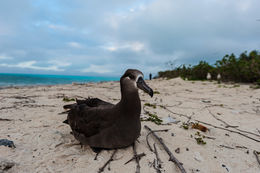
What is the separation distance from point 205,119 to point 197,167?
8.03ft

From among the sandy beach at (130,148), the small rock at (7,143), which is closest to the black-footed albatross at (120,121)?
the sandy beach at (130,148)

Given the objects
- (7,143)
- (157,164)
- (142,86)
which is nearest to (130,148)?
(157,164)

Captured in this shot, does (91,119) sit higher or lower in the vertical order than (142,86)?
lower

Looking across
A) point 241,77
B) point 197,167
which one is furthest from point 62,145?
point 241,77

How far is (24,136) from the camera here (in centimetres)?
289

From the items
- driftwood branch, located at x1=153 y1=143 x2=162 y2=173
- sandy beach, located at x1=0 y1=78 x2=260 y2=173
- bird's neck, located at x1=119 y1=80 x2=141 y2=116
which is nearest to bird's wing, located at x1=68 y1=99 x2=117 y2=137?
bird's neck, located at x1=119 y1=80 x2=141 y2=116

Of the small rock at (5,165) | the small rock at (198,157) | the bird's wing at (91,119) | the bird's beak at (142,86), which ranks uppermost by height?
the bird's beak at (142,86)

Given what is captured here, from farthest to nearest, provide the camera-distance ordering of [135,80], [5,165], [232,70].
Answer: [232,70], [135,80], [5,165]

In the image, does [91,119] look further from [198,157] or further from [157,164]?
[198,157]

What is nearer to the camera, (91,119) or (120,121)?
(120,121)

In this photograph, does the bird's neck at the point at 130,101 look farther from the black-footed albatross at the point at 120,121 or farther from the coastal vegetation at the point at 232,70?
the coastal vegetation at the point at 232,70

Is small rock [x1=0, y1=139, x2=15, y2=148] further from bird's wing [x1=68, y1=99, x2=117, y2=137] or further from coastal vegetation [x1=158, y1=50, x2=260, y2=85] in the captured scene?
coastal vegetation [x1=158, y1=50, x2=260, y2=85]

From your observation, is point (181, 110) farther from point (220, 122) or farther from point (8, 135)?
point (8, 135)

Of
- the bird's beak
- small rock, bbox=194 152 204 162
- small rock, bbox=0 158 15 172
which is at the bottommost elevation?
small rock, bbox=194 152 204 162
